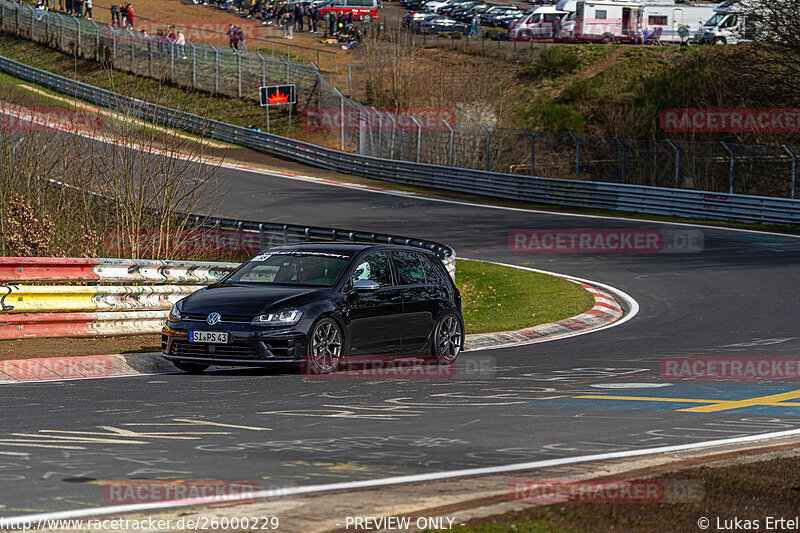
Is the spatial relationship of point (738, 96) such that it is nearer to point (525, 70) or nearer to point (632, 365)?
point (525, 70)

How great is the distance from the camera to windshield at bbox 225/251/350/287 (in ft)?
39.9

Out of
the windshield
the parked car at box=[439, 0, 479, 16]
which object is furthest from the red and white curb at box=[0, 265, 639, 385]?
the parked car at box=[439, 0, 479, 16]

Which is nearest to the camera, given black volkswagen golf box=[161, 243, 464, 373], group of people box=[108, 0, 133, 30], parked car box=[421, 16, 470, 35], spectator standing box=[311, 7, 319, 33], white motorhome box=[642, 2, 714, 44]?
black volkswagen golf box=[161, 243, 464, 373]

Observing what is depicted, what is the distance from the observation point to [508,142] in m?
44.1

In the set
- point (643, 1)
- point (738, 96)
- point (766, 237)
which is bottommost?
point (766, 237)

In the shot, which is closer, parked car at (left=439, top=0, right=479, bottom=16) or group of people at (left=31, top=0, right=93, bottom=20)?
group of people at (left=31, top=0, right=93, bottom=20)

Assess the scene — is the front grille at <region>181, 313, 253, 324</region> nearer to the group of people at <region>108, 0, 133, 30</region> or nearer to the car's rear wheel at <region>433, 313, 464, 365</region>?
the car's rear wheel at <region>433, 313, 464, 365</region>

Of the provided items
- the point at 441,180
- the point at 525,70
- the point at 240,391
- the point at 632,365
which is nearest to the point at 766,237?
the point at 441,180

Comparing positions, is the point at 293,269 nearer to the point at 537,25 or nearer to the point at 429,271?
the point at 429,271

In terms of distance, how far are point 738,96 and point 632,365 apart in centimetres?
4283

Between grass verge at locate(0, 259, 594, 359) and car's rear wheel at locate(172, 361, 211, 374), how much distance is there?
5.26 ft

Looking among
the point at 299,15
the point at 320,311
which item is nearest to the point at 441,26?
the point at 299,15

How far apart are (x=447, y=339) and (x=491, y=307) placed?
24.6 ft

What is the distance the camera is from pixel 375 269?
12.6 metres
